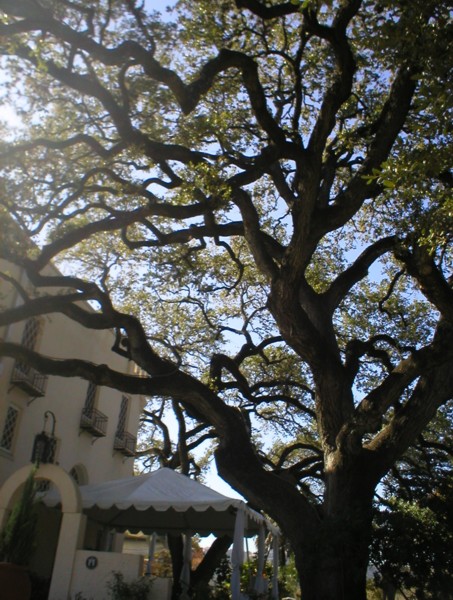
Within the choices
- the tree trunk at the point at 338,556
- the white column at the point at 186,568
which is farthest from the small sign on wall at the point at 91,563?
the tree trunk at the point at 338,556

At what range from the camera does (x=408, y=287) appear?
16.7 m

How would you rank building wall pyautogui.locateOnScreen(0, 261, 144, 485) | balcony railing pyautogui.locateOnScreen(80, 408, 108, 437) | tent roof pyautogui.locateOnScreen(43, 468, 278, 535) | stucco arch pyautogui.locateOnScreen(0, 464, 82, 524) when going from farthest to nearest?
balcony railing pyautogui.locateOnScreen(80, 408, 108, 437)
building wall pyautogui.locateOnScreen(0, 261, 144, 485)
tent roof pyautogui.locateOnScreen(43, 468, 278, 535)
stucco arch pyautogui.locateOnScreen(0, 464, 82, 524)

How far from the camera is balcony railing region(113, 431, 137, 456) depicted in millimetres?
21031

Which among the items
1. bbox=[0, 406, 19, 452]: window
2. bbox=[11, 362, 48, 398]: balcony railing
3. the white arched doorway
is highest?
bbox=[11, 362, 48, 398]: balcony railing

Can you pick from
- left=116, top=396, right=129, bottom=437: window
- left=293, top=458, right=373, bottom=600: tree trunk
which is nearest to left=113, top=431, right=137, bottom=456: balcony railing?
left=116, top=396, right=129, bottom=437: window

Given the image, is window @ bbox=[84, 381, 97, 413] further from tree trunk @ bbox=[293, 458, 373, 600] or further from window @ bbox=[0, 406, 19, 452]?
tree trunk @ bbox=[293, 458, 373, 600]

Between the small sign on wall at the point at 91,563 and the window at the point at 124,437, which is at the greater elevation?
the window at the point at 124,437

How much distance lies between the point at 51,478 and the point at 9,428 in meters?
4.08

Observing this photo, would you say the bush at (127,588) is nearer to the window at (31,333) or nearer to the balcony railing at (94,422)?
the window at (31,333)

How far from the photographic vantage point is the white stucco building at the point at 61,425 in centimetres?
1122

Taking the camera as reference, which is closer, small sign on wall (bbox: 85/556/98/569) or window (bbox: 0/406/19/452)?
small sign on wall (bbox: 85/556/98/569)

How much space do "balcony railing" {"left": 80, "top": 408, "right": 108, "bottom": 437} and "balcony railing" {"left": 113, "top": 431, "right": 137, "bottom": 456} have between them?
54.2 inches

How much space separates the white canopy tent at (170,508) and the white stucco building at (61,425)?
0.82m

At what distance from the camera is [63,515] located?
1094 cm
